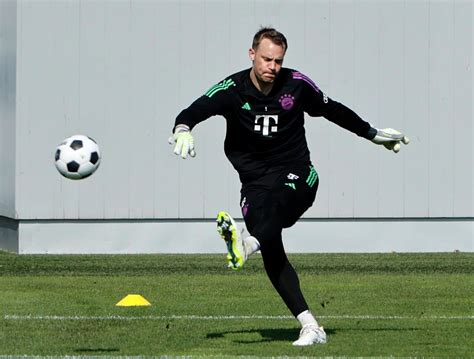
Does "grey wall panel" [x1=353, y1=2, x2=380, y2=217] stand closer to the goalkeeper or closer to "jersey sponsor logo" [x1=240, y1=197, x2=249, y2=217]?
the goalkeeper

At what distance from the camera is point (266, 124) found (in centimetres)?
1003

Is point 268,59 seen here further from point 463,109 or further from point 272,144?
point 463,109

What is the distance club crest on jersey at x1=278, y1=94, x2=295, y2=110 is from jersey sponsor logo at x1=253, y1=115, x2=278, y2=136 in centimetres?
10

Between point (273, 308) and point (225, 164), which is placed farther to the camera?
point (225, 164)

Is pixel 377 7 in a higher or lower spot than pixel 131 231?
higher

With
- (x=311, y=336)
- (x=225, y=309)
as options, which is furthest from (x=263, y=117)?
(x=225, y=309)

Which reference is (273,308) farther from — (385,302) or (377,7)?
(377,7)

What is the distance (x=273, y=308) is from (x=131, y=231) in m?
10.4

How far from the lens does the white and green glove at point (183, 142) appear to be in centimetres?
922

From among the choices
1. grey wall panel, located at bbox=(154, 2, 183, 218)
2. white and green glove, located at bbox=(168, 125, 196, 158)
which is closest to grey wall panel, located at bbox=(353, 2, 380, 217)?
grey wall panel, located at bbox=(154, 2, 183, 218)

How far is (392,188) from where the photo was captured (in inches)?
915

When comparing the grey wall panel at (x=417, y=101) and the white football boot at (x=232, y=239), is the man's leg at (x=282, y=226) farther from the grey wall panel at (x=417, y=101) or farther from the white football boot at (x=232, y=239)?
the grey wall panel at (x=417, y=101)

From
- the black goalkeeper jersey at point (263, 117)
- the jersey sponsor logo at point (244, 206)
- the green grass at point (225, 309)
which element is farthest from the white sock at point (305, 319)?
the black goalkeeper jersey at point (263, 117)

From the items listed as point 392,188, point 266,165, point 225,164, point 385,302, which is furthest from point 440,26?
point 266,165
